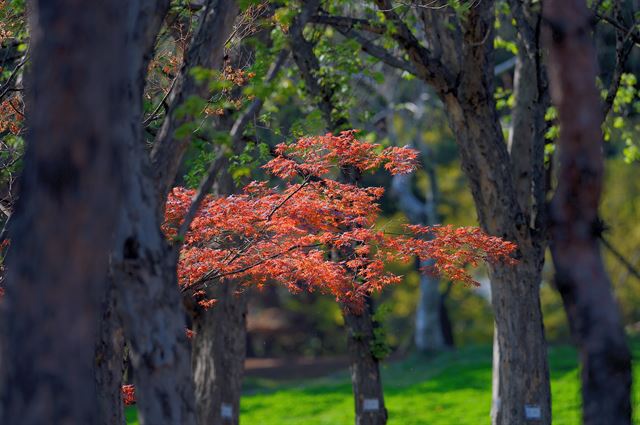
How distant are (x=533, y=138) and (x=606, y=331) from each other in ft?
20.1

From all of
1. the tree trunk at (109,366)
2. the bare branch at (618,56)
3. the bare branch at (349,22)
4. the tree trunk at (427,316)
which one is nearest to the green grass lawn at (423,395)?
the tree trunk at (427,316)

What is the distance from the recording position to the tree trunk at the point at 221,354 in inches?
515

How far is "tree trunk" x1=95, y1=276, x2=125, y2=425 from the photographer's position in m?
7.62

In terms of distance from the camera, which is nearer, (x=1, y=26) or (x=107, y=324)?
(x=107, y=324)

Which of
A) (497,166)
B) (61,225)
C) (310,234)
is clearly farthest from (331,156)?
(61,225)

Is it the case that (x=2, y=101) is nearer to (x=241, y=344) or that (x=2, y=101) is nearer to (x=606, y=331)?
(x=241, y=344)

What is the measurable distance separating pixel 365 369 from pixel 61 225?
27.9ft

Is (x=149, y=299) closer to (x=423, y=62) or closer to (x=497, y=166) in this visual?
(x=423, y=62)

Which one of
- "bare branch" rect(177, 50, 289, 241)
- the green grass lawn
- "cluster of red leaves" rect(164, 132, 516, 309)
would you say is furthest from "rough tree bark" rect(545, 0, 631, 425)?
the green grass lawn

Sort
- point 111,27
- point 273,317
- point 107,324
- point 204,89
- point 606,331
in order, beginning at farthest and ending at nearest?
1. point 273,317
2. point 107,324
3. point 204,89
4. point 606,331
5. point 111,27

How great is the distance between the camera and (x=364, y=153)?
31.7 feet

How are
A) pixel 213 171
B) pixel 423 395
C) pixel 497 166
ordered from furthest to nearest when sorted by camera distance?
pixel 423 395 → pixel 497 166 → pixel 213 171

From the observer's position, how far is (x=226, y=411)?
13164mm

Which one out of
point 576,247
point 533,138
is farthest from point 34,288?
point 533,138
